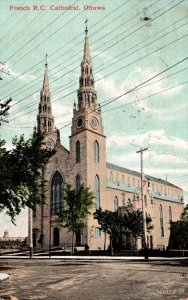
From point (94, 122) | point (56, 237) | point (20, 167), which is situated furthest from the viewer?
point (94, 122)

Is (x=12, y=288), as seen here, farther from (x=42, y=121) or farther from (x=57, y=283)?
(x=42, y=121)

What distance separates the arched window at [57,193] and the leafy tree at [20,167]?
36905 millimetres

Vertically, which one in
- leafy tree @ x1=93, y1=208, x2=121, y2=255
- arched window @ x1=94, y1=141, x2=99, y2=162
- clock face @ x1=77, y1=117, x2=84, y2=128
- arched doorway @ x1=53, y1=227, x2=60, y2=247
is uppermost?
clock face @ x1=77, y1=117, x2=84, y2=128

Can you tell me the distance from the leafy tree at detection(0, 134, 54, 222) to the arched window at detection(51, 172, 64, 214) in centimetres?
3691

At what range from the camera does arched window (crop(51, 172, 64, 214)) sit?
5753 cm

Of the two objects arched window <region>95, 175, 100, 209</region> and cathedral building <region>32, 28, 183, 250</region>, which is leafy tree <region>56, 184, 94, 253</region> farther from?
arched window <region>95, 175, 100, 209</region>

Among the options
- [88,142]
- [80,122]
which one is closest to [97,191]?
[88,142]

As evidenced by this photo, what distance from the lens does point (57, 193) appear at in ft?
194

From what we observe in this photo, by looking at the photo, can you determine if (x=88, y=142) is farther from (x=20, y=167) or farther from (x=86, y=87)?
(x=20, y=167)

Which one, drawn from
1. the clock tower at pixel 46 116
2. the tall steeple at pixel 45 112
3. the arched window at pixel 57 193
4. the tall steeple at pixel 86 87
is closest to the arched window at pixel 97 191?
the arched window at pixel 57 193

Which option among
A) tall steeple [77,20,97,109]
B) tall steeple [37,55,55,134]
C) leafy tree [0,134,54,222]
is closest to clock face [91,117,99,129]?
tall steeple [77,20,97,109]

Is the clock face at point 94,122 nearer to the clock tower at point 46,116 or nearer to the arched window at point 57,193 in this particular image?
the arched window at point 57,193

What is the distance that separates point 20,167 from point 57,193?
133 feet

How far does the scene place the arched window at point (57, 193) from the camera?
57531mm
